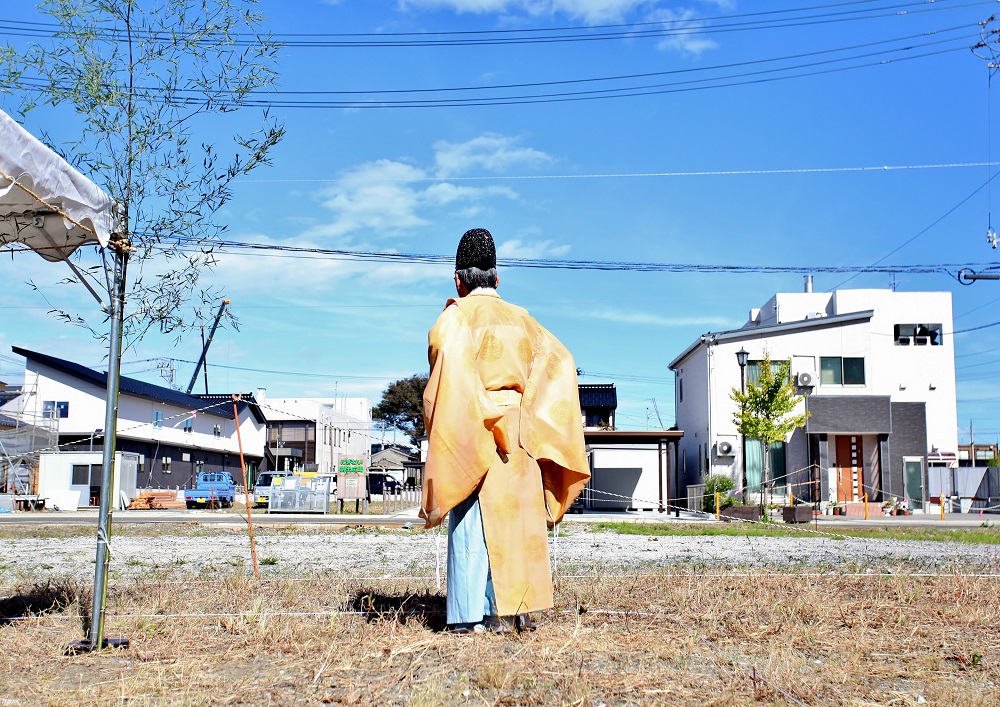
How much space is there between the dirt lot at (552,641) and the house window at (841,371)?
21720 mm

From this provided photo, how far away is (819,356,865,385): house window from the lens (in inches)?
1128

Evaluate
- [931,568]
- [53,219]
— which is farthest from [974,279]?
[53,219]

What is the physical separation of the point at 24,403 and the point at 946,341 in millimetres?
37055

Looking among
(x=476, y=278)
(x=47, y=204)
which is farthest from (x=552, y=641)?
(x=47, y=204)

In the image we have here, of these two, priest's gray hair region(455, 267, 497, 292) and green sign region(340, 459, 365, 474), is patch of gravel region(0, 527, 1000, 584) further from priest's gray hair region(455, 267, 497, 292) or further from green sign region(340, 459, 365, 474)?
green sign region(340, 459, 365, 474)

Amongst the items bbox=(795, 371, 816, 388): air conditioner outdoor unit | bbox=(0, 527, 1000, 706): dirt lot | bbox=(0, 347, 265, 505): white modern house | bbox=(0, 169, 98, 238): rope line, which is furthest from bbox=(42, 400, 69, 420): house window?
bbox=(0, 169, 98, 238): rope line

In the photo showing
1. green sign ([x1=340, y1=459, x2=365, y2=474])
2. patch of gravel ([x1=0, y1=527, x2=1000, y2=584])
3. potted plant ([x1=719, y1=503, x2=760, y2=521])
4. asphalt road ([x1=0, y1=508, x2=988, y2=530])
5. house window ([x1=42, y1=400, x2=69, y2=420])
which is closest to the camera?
patch of gravel ([x1=0, y1=527, x2=1000, y2=584])

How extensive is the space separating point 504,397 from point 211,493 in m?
29.7

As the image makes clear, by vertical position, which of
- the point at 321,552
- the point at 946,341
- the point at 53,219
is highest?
the point at 946,341

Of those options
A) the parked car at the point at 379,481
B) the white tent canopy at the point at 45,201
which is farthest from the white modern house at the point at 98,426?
the white tent canopy at the point at 45,201

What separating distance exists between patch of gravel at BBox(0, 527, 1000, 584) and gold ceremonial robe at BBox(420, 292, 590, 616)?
2130 mm

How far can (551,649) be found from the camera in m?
4.39

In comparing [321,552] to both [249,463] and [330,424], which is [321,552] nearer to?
[249,463]

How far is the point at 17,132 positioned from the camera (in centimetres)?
448
